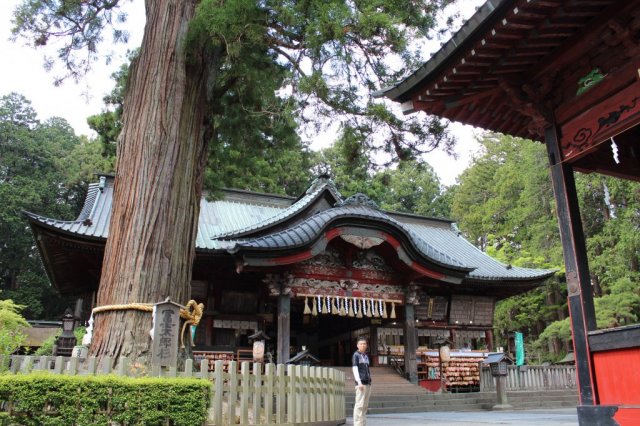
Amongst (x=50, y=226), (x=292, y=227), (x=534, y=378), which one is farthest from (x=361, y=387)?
(x=534, y=378)

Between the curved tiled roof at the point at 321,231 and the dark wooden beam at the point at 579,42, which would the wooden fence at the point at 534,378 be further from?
the dark wooden beam at the point at 579,42

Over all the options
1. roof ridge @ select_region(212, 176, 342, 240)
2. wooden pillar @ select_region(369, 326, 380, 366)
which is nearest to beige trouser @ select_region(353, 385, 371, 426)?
roof ridge @ select_region(212, 176, 342, 240)

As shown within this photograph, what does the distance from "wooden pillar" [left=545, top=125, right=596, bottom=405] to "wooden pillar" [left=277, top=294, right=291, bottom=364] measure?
9.00 metres

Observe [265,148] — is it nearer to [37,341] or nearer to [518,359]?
[518,359]

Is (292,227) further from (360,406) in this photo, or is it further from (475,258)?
(475,258)

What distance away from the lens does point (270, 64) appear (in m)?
9.34

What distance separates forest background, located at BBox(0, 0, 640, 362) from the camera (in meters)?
11.8

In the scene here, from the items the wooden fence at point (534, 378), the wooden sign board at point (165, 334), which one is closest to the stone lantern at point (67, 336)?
the wooden sign board at point (165, 334)

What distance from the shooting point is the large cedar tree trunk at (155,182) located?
6891mm

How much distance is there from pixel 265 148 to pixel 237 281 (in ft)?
17.7

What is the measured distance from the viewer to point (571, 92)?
5.49 metres

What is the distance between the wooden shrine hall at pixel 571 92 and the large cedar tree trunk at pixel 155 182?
354 cm

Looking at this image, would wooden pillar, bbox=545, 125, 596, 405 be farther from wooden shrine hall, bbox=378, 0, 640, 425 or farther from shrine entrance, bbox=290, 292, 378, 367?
shrine entrance, bbox=290, 292, 378, 367

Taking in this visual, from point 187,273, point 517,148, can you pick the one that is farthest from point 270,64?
point 517,148
